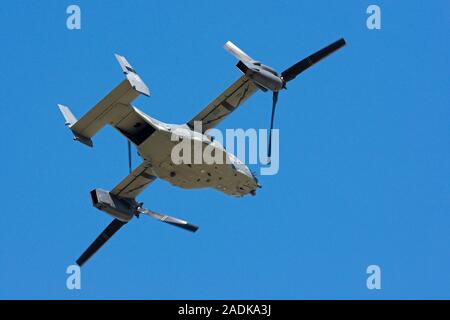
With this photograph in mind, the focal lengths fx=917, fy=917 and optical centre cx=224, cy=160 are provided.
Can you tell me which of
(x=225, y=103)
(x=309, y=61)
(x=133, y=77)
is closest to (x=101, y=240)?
(x=225, y=103)

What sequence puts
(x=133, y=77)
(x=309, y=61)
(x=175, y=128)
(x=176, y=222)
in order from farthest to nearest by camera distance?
(x=176, y=222), (x=309, y=61), (x=175, y=128), (x=133, y=77)

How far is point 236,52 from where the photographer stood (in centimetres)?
3712

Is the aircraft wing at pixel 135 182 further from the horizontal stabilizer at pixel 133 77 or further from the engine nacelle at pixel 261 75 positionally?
the engine nacelle at pixel 261 75

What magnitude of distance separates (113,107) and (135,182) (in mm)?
6673

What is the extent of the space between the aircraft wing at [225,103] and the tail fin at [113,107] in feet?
13.3

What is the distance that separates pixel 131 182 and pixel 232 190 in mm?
4578

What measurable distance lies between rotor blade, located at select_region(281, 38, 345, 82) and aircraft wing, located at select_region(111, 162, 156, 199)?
7.25 m

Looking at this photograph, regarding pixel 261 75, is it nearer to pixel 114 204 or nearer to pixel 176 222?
pixel 176 222

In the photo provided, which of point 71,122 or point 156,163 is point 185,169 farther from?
point 71,122

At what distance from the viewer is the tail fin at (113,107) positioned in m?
34.1

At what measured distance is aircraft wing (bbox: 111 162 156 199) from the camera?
3986cm

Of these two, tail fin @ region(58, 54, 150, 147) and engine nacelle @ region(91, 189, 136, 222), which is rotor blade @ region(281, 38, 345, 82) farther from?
engine nacelle @ region(91, 189, 136, 222)

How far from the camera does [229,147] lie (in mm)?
38531

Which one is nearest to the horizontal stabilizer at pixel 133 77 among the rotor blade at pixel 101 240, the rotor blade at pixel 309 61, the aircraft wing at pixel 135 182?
the aircraft wing at pixel 135 182
